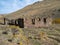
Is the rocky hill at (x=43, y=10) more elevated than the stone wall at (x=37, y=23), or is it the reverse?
the rocky hill at (x=43, y=10)

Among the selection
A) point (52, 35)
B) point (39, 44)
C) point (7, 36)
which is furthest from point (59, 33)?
point (7, 36)

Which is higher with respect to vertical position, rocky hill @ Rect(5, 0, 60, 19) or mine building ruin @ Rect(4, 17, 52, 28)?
rocky hill @ Rect(5, 0, 60, 19)

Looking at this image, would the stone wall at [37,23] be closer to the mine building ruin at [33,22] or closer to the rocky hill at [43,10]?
the mine building ruin at [33,22]

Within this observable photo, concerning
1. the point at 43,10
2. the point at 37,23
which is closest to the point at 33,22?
the point at 37,23

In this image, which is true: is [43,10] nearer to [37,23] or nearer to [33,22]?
[37,23]

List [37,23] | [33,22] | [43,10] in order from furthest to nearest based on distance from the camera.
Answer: [43,10], [37,23], [33,22]

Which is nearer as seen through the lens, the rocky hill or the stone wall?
the stone wall

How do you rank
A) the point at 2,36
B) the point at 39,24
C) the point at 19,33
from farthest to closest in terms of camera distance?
the point at 39,24 < the point at 19,33 < the point at 2,36

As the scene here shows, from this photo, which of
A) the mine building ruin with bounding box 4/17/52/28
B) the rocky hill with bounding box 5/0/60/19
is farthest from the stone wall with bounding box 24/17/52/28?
the rocky hill with bounding box 5/0/60/19

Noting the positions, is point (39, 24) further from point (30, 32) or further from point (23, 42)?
point (23, 42)

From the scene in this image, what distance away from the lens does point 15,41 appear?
22750 millimetres

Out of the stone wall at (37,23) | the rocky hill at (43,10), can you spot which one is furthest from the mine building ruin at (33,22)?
the rocky hill at (43,10)

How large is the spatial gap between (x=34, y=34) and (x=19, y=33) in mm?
2421

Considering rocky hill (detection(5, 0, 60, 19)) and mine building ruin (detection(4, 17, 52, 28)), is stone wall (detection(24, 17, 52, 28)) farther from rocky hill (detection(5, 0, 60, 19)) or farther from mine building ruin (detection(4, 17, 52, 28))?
rocky hill (detection(5, 0, 60, 19))
